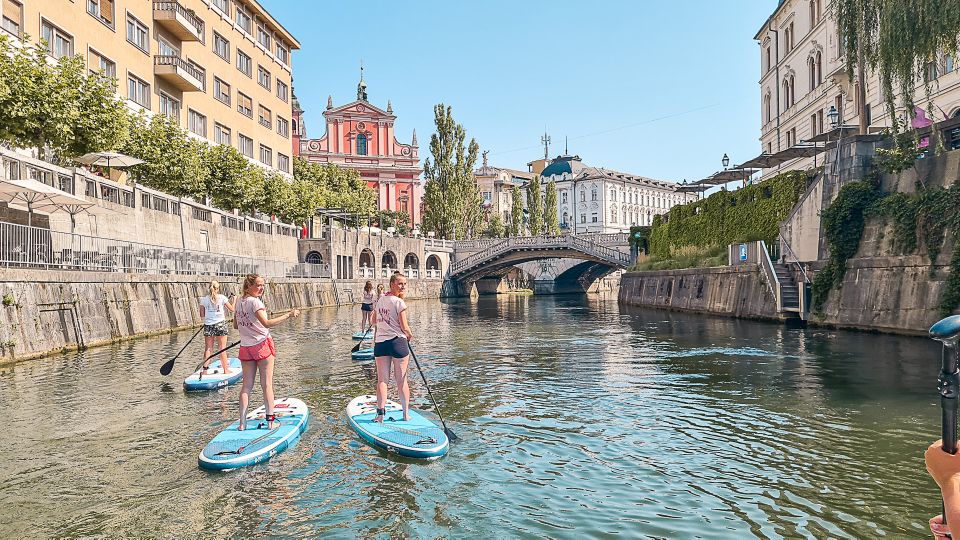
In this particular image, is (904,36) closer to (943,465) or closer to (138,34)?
(943,465)

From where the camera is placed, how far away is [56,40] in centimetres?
3194

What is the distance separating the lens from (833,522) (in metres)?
6.70

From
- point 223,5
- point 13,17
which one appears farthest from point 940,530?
point 223,5

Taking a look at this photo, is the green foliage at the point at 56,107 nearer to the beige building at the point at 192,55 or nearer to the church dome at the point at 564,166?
the beige building at the point at 192,55

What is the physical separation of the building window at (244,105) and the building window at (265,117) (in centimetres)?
141

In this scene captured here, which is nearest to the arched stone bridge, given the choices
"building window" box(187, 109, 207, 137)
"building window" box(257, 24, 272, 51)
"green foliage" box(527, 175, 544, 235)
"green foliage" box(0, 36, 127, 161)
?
"green foliage" box(527, 175, 544, 235)

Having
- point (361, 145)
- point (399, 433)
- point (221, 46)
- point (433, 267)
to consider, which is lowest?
point (399, 433)

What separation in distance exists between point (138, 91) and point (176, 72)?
7.60ft

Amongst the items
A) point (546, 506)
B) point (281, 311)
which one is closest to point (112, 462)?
point (546, 506)

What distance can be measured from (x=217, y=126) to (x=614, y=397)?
4132cm

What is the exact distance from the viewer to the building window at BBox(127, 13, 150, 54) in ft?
125

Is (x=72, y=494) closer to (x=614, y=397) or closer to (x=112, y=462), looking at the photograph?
(x=112, y=462)

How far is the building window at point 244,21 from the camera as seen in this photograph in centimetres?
5159

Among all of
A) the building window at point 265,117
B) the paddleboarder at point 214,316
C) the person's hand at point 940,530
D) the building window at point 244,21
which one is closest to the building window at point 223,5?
the building window at point 244,21
